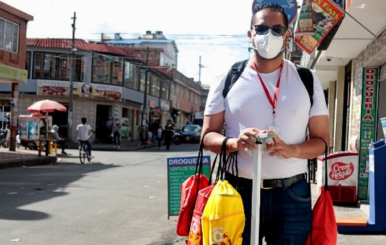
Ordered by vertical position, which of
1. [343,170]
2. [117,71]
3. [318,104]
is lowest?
[343,170]

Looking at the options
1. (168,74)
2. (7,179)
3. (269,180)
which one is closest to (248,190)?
(269,180)

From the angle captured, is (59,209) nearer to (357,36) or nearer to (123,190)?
(123,190)

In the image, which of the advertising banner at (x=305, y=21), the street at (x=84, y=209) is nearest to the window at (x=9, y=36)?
the street at (x=84, y=209)

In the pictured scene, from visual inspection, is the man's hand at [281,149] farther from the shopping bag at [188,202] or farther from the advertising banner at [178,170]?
the advertising banner at [178,170]

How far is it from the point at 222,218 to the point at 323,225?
61 centimetres

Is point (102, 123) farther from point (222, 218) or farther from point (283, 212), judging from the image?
point (222, 218)

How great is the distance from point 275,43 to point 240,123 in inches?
17.4

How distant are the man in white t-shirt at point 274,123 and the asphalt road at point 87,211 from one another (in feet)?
14.0

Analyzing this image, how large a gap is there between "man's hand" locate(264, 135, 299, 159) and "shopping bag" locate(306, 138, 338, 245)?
0.32 metres

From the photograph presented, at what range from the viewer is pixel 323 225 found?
8.32ft

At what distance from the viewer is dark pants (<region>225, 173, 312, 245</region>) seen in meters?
2.57

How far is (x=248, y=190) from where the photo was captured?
2598mm

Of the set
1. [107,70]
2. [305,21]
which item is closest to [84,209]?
[305,21]

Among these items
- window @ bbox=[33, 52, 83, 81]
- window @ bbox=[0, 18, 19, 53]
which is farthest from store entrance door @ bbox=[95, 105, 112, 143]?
window @ bbox=[0, 18, 19, 53]
